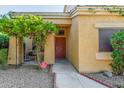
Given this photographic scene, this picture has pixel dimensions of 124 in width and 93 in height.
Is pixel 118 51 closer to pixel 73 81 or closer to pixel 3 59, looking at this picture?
pixel 73 81

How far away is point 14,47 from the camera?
1825cm

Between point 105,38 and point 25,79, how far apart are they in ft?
17.1

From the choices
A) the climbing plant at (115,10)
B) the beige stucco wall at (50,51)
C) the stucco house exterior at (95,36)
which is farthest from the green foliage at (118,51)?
the beige stucco wall at (50,51)

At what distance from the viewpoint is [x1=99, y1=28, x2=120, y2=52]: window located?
15.1m

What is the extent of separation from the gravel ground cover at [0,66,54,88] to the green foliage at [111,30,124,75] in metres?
3.43

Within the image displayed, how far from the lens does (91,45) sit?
15.1m

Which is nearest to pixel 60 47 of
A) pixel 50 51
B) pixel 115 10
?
pixel 50 51

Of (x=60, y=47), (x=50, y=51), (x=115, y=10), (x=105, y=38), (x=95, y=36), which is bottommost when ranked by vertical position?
(x=50, y=51)

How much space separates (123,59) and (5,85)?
6112 millimetres

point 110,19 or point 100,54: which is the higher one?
point 110,19

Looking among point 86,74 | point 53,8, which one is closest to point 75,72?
point 86,74

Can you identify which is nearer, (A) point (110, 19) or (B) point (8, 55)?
(A) point (110, 19)

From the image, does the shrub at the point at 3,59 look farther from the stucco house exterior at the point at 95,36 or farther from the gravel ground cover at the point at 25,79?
the stucco house exterior at the point at 95,36
